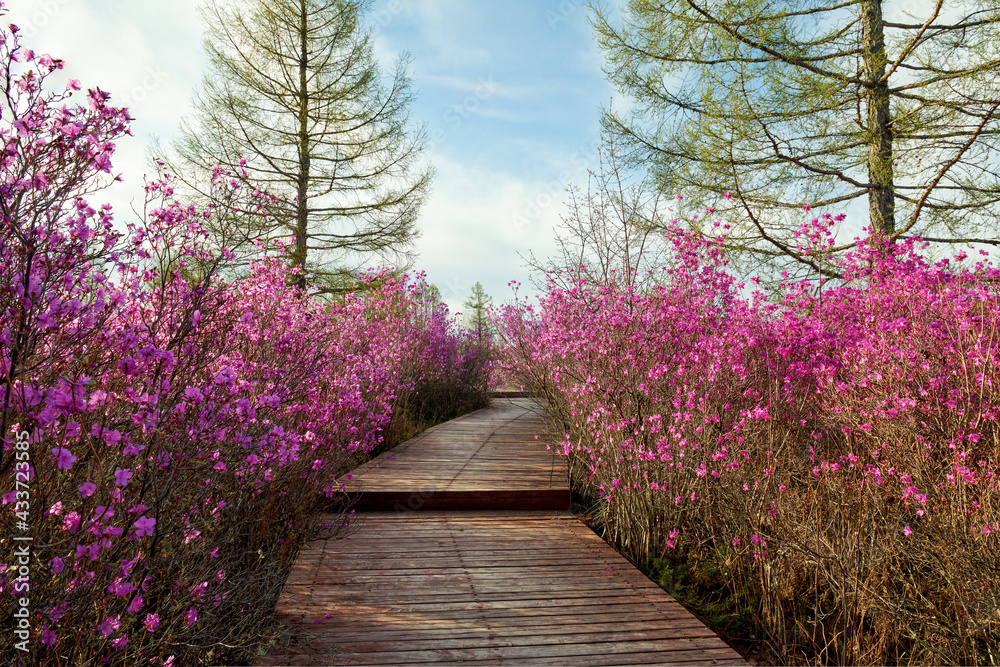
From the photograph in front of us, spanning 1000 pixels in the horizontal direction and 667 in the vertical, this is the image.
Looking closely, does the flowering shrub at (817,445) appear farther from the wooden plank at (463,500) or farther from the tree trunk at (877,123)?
the tree trunk at (877,123)

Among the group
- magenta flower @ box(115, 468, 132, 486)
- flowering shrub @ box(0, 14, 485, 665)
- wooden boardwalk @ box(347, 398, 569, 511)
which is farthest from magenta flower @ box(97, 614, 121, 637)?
wooden boardwalk @ box(347, 398, 569, 511)

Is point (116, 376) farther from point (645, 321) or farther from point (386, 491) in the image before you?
point (645, 321)

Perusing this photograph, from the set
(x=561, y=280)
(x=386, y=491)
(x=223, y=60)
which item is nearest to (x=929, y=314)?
(x=561, y=280)

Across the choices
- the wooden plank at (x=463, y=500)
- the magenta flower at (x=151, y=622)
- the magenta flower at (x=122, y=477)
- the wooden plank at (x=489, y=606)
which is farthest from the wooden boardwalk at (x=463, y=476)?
the magenta flower at (x=122, y=477)

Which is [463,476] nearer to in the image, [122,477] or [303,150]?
[122,477]

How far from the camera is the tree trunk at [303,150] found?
44.7ft

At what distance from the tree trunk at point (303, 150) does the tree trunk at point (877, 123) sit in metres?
11.5

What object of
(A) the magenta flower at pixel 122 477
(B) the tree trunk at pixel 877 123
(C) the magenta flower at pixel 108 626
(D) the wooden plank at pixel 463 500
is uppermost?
(B) the tree trunk at pixel 877 123

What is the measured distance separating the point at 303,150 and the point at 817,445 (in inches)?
518

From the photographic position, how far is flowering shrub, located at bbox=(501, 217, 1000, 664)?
8.75ft

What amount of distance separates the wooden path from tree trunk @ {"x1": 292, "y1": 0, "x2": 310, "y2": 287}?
974 centimetres

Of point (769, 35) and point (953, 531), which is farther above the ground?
point (769, 35)

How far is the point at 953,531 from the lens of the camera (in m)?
2.54

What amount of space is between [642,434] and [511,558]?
1.31 meters
